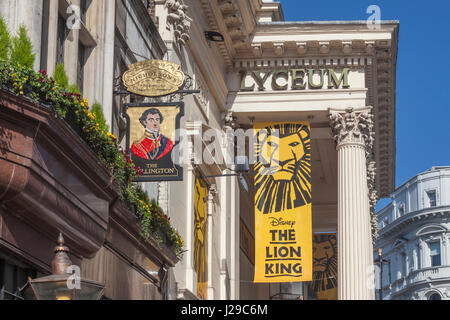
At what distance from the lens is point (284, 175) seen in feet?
114

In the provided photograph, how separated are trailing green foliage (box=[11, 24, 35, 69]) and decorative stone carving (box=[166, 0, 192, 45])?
43.8 ft

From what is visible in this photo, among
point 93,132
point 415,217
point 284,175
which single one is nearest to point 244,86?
point 284,175

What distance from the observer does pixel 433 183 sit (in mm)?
95812

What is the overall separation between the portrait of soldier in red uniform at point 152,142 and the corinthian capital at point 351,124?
1692 cm

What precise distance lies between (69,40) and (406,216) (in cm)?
7900

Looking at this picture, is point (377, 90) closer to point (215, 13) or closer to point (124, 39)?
point (215, 13)

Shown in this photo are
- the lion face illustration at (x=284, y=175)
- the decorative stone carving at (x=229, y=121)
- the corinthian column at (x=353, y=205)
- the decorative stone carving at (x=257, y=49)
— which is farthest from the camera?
the decorative stone carving at (x=229, y=121)

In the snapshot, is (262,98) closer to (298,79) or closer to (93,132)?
(298,79)

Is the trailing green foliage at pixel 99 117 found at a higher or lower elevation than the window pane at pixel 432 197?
lower

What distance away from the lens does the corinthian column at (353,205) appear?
112 feet

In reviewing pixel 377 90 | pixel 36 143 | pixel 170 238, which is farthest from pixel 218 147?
pixel 36 143

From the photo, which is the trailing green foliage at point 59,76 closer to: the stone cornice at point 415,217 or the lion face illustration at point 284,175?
the lion face illustration at point 284,175

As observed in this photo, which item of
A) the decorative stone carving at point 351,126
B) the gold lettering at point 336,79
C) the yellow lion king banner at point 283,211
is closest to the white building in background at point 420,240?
the decorative stone carving at point 351,126

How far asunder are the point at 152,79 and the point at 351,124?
16531mm
